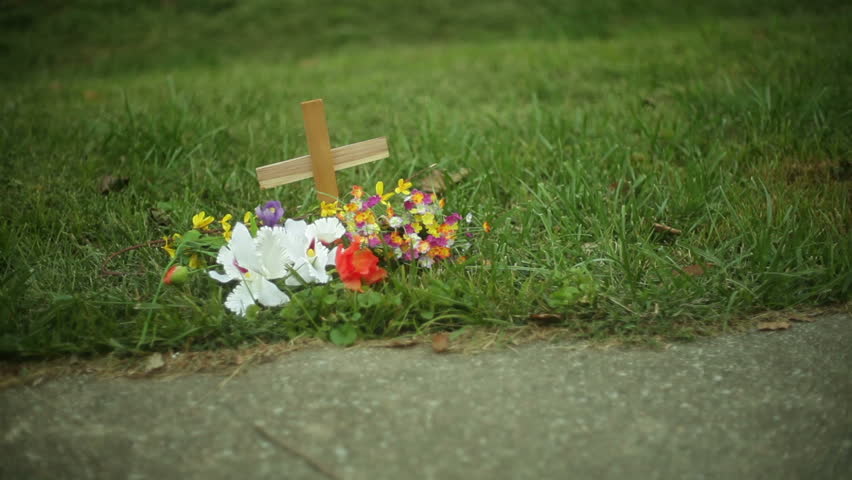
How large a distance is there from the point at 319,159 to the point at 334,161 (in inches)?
2.2

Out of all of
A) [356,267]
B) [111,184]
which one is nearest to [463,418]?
[356,267]

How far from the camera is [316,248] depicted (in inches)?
73.5

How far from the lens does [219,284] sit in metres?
1.93

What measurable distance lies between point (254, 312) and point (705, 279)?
1.35m

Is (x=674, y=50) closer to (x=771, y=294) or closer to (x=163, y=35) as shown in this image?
(x=771, y=294)

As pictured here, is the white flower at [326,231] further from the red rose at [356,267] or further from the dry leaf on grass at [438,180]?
the dry leaf on grass at [438,180]

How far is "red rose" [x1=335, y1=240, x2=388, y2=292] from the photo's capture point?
184 centimetres

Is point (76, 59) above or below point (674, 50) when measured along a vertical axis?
above

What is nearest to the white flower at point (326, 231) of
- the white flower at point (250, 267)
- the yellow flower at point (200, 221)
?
the white flower at point (250, 267)

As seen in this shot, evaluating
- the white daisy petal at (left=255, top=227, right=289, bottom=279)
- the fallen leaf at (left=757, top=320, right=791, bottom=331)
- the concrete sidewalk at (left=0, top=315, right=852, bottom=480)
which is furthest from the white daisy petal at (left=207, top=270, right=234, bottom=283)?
the fallen leaf at (left=757, top=320, right=791, bottom=331)

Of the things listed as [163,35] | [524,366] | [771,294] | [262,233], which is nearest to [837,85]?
[771,294]

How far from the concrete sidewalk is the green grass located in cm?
17

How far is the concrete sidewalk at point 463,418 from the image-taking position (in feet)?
4.23

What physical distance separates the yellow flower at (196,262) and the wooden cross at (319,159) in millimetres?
303
